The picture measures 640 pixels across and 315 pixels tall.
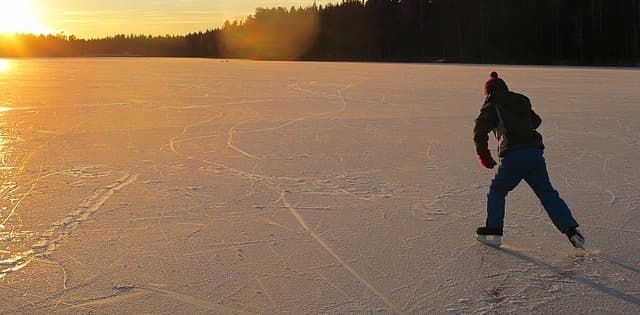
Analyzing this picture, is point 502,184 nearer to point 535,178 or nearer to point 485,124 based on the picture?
point 535,178

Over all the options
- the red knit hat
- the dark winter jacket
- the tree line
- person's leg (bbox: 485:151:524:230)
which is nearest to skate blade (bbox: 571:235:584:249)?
person's leg (bbox: 485:151:524:230)

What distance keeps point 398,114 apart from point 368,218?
5.31 m

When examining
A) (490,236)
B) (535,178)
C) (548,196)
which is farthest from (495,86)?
(490,236)

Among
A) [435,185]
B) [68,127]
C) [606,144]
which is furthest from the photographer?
[68,127]

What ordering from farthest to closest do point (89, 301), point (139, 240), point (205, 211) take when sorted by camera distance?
1. point (205, 211)
2. point (139, 240)
3. point (89, 301)

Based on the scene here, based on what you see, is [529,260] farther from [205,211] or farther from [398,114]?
[398,114]

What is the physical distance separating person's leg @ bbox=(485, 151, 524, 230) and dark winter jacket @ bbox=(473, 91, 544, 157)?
2.4 inches

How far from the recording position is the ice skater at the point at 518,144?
2914mm

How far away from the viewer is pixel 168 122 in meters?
7.79

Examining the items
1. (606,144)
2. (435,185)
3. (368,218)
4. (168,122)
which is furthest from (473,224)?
(168,122)

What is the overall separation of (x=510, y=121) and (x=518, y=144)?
0.12 metres

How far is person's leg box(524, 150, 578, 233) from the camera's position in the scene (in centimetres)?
293

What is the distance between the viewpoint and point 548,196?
117 inches

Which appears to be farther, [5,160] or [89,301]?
[5,160]
